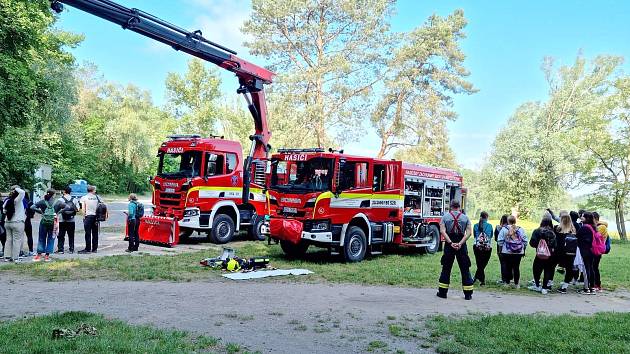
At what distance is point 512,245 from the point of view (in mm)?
10445

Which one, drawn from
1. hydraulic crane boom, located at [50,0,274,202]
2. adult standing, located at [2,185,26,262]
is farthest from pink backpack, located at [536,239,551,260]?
adult standing, located at [2,185,26,262]

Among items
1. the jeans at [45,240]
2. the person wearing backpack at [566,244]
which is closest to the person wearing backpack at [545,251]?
the person wearing backpack at [566,244]

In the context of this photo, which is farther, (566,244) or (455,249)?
(566,244)

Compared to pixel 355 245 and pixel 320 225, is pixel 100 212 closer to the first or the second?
pixel 320 225

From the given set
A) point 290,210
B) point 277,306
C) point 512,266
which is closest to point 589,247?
point 512,266

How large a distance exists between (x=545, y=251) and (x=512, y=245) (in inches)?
27.3

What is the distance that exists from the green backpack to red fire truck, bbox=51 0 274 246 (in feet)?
11.7

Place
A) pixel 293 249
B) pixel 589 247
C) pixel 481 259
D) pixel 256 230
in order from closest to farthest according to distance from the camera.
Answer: pixel 589 247, pixel 481 259, pixel 293 249, pixel 256 230

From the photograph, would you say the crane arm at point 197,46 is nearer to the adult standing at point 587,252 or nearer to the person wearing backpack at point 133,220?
the person wearing backpack at point 133,220

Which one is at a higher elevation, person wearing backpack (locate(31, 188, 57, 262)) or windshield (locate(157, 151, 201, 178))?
windshield (locate(157, 151, 201, 178))

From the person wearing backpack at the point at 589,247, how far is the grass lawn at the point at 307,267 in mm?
1195

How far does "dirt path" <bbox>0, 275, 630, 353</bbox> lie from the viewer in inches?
250

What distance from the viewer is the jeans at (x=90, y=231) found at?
44.0ft

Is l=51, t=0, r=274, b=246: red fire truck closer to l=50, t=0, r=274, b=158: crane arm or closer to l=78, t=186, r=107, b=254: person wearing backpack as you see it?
l=50, t=0, r=274, b=158: crane arm
